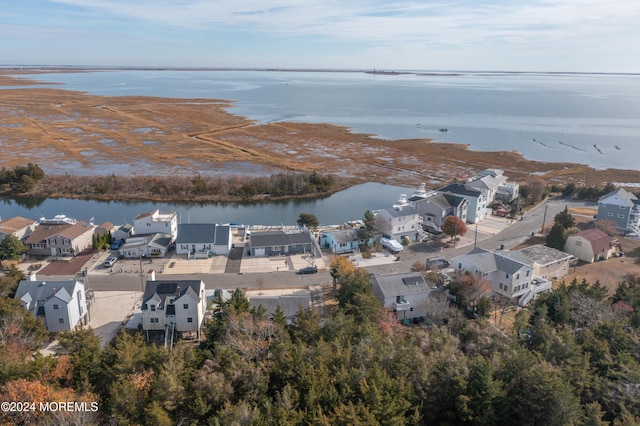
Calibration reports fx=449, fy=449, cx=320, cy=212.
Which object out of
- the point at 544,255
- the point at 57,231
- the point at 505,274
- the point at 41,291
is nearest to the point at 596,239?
the point at 544,255

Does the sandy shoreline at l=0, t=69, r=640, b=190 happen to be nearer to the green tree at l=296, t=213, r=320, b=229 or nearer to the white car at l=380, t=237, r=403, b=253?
the green tree at l=296, t=213, r=320, b=229

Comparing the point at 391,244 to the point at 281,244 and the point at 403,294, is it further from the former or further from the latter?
the point at 403,294

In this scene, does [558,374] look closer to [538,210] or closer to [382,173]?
[538,210]

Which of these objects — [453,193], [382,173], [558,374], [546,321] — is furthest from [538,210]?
[558,374]

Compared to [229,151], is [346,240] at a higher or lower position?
lower

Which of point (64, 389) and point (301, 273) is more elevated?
point (64, 389)

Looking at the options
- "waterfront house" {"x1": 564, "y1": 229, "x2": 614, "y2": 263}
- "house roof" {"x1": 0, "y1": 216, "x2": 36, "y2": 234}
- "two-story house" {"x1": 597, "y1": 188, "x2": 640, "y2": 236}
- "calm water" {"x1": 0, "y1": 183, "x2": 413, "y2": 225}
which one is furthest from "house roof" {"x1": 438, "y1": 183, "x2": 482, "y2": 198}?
"house roof" {"x1": 0, "y1": 216, "x2": 36, "y2": 234}
